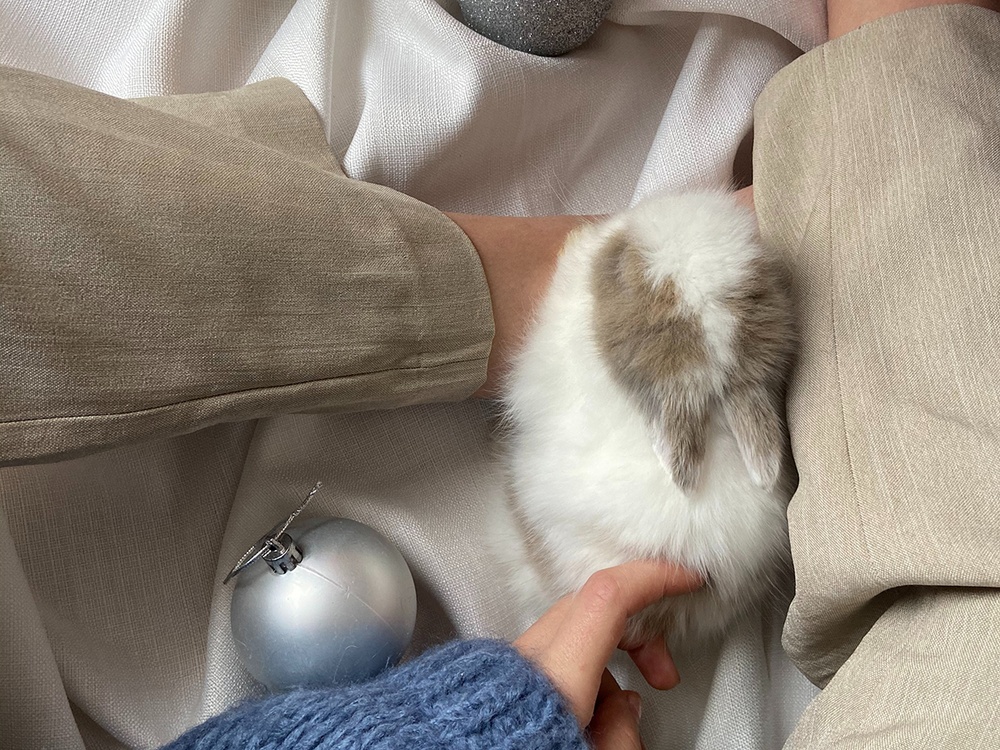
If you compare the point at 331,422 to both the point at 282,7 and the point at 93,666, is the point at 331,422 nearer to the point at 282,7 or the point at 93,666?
the point at 93,666

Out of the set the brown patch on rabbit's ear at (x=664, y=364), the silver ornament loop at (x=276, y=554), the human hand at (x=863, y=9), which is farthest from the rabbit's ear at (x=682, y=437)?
the human hand at (x=863, y=9)

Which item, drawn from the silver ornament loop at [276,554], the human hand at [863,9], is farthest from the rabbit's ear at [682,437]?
the human hand at [863,9]

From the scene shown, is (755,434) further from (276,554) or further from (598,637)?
(276,554)

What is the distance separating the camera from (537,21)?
33.9 inches

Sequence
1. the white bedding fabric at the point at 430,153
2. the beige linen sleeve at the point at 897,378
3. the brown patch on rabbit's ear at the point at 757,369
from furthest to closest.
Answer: the white bedding fabric at the point at 430,153, the brown patch on rabbit's ear at the point at 757,369, the beige linen sleeve at the point at 897,378

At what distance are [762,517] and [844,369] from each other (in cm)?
14

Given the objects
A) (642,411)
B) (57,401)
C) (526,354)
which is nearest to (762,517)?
(642,411)

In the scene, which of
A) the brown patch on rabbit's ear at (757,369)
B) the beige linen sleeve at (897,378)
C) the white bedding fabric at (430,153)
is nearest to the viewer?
the beige linen sleeve at (897,378)

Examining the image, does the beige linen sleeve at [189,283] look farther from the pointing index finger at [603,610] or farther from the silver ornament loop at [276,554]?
the pointing index finger at [603,610]

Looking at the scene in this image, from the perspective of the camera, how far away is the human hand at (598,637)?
63cm

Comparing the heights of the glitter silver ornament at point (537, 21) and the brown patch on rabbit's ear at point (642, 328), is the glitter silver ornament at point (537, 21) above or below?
above

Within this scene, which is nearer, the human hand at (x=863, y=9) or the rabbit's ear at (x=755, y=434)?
the rabbit's ear at (x=755, y=434)

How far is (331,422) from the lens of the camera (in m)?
0.84

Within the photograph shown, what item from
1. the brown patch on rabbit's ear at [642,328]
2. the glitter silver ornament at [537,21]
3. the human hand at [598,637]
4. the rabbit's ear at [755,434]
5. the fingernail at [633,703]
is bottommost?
the fingernail at [633,703]
